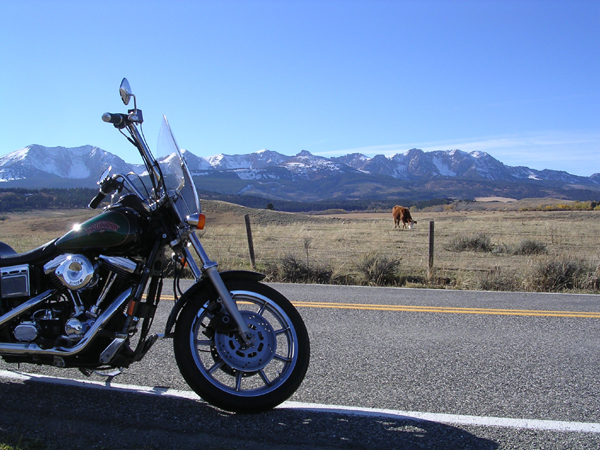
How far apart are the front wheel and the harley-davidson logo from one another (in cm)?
69

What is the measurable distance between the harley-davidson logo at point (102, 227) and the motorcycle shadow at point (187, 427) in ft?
3.98

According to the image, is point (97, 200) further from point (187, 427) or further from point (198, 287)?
point (187, 427)

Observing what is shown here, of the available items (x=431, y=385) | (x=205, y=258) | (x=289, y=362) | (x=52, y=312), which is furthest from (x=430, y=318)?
(x=52, y=312)

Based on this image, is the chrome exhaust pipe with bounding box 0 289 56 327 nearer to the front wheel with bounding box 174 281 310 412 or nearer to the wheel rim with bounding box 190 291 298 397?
the front wheel with bounding box 174 281 310 412

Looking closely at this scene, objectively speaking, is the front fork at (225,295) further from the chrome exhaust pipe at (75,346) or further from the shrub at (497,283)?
the shrub at (497,283)

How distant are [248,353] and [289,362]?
28cm

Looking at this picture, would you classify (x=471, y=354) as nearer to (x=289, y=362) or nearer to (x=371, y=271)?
(x=289, y=362)

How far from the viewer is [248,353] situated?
3.36 metres

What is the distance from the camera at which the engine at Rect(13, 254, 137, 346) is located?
321cm

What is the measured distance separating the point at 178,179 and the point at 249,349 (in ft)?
4.23

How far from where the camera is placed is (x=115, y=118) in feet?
11.3

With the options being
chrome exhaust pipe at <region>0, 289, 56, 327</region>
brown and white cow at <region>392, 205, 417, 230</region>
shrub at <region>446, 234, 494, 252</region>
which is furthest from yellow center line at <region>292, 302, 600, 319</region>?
brown and white cow at <region>392, 205, 417, 230</region>

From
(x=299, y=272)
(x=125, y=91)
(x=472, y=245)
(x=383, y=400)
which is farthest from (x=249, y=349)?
(x=472, y=245)

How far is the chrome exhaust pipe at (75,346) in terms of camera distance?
319 cm
